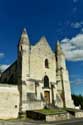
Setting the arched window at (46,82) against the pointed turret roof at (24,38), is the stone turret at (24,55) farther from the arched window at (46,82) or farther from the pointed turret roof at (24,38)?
the arched window at (46,82)

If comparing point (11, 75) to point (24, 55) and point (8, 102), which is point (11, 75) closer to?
point (24, 55)

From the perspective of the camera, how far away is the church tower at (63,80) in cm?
3678

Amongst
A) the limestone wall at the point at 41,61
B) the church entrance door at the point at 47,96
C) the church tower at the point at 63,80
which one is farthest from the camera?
the church tower at the point at 63,80

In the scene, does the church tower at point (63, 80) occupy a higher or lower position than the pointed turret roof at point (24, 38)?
lower

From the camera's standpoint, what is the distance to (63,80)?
1490 inches

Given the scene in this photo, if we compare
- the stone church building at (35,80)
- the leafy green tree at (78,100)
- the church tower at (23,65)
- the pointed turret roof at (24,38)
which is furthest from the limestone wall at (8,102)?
the leafy green tree at (78,100)

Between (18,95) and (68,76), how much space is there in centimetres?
1187

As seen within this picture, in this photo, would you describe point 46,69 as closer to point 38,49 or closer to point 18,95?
point 38,49

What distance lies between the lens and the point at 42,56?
37250mm

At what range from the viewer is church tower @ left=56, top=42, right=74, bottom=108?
36.8 m

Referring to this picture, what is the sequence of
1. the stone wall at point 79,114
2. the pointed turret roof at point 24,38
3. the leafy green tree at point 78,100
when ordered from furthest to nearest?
the leafy green tree at point 78,100 → the pointed turret roof at point 24,38 → the stone wall at point 79,114

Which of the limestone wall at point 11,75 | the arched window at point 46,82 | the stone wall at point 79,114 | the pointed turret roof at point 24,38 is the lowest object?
the stone wall at point 79,114

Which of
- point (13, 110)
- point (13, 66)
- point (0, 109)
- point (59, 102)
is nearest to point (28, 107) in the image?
point (13, 110)

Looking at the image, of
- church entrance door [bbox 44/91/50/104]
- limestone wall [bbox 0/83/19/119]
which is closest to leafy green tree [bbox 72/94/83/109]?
church entrance door [bbox 44/91/50/104]
